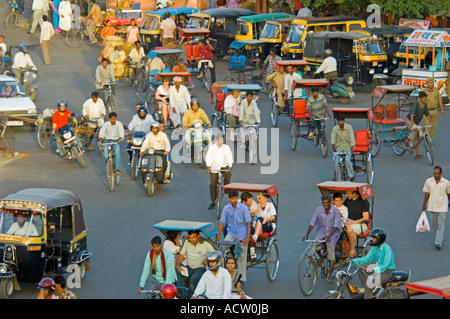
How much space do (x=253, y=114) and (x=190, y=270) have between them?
31.5 ft

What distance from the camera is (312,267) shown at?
14289 millimetres

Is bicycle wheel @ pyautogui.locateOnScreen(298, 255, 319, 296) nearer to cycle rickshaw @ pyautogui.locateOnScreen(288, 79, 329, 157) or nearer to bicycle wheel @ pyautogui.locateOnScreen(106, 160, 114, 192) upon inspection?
bicycle wheel @ pyautogui.locateOnScreen(106, 160, 114, 192)

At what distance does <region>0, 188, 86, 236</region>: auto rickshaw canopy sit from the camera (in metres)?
14.6

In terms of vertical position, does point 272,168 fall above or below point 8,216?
below

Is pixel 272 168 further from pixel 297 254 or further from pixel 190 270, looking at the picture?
pixel 190 270

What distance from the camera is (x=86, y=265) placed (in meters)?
15.3

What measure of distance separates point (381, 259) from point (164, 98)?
12.6 metres

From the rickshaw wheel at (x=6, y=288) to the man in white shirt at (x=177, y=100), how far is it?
36.1ft

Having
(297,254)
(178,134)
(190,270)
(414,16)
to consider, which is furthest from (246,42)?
(190,270)

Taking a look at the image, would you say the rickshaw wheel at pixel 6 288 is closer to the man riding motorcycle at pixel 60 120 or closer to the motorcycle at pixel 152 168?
the motorcycle at pixel 152 168

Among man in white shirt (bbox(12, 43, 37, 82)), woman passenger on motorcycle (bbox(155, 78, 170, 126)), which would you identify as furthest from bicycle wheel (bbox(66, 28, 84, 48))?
woman passenger on motorcycle (bbox(155, 78, 170, 126))

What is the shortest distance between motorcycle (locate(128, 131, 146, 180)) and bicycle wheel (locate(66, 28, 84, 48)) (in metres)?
20.3

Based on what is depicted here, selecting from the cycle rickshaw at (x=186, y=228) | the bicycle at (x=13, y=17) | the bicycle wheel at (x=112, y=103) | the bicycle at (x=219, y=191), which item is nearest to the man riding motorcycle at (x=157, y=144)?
the bicycle at (x=219, y=191)

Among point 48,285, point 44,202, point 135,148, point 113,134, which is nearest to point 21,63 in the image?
point 113,134
